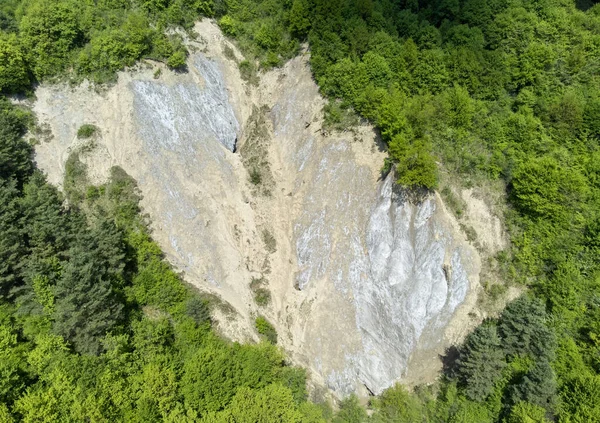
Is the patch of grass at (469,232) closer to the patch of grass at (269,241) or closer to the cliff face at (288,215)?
the cliff face at (288,215)

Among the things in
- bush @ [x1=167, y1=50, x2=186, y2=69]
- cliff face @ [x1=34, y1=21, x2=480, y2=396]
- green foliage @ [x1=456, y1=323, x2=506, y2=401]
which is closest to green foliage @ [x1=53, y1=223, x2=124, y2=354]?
cliff face @ [x1=34, y1=21, x2=480, y2=396]

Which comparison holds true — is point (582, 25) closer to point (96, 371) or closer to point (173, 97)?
point (173, 97)

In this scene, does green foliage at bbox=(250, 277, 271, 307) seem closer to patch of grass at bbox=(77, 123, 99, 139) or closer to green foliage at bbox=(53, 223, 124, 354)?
green foliage at bbox=(53, 223, 124, 354)

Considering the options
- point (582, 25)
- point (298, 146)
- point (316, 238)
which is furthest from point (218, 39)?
point (582, 25)

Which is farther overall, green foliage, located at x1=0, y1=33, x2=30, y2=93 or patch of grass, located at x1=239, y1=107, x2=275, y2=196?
patch of grass, located at x1=239, y1=107, x2=275, y2=196

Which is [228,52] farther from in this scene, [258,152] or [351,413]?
[351,413]
